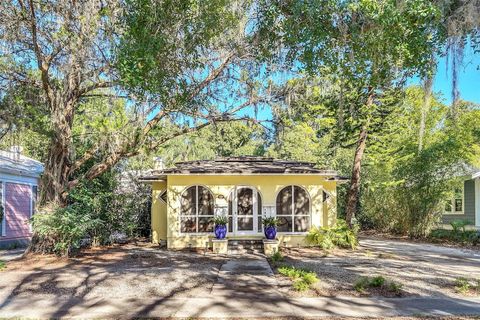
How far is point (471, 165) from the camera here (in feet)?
59.2

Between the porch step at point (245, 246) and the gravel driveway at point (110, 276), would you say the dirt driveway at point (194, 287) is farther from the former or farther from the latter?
the porch step at point (245, 246)

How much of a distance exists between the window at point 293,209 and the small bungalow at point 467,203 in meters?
7.78

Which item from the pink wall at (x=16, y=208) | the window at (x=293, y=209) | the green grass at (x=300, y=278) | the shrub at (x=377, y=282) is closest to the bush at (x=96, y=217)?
the pink wall at (x=16, y=208)

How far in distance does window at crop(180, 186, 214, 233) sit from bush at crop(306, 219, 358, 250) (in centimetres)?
347

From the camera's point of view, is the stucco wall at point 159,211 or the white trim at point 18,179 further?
the stucco wall at point 159,211

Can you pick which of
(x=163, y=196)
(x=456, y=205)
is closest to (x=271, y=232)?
(x=163, y=196)

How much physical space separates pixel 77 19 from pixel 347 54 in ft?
18.5

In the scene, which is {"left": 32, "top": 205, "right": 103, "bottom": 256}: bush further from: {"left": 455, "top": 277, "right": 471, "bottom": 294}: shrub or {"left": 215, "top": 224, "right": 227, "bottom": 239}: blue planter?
{"left": 455, "top": 277, "right": 471, "bottom": 294}: shrub

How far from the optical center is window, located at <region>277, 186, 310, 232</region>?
13.9 metres

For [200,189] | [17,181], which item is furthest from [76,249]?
[17,181]

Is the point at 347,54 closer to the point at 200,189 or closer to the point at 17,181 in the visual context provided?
the point at 200,189

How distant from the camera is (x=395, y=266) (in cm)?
976

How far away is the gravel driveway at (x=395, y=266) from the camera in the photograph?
291 inches

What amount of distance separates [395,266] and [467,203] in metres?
12.1
